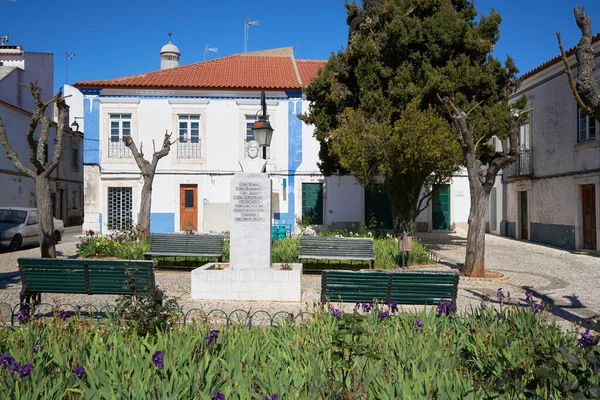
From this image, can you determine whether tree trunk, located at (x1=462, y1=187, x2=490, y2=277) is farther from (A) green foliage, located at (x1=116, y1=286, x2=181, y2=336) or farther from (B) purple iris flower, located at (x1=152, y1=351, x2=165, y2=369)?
(B) purple iris flower, located at (x1=152, y1=351, x2=165, y2=369)

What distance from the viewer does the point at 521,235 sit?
20.2m

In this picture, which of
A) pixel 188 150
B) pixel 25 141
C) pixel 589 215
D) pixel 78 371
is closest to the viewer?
pixel 78 371

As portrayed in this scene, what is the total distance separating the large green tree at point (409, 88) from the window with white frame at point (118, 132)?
30.8ft

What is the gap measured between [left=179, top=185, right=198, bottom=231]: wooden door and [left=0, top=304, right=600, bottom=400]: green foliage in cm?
1657

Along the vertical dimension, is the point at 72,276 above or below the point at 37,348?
above

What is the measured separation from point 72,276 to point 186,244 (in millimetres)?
5038

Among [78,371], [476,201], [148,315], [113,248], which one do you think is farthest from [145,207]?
[78,371]

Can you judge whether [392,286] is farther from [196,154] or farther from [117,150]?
[117,150]

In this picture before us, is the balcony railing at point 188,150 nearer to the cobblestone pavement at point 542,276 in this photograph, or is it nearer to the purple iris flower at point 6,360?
the cobblestone pavement at point 542,276

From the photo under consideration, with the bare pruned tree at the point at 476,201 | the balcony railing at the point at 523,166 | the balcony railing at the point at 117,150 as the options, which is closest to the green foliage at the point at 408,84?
the bare pruned tree at the point at 476,201

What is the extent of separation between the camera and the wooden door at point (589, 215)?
15.3 meters

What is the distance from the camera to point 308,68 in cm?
2467

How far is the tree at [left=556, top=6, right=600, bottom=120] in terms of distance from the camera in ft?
17.8

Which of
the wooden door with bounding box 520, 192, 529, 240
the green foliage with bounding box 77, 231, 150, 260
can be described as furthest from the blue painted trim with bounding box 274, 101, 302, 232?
the wooden door with bounding box 520, 192, 529, 240
